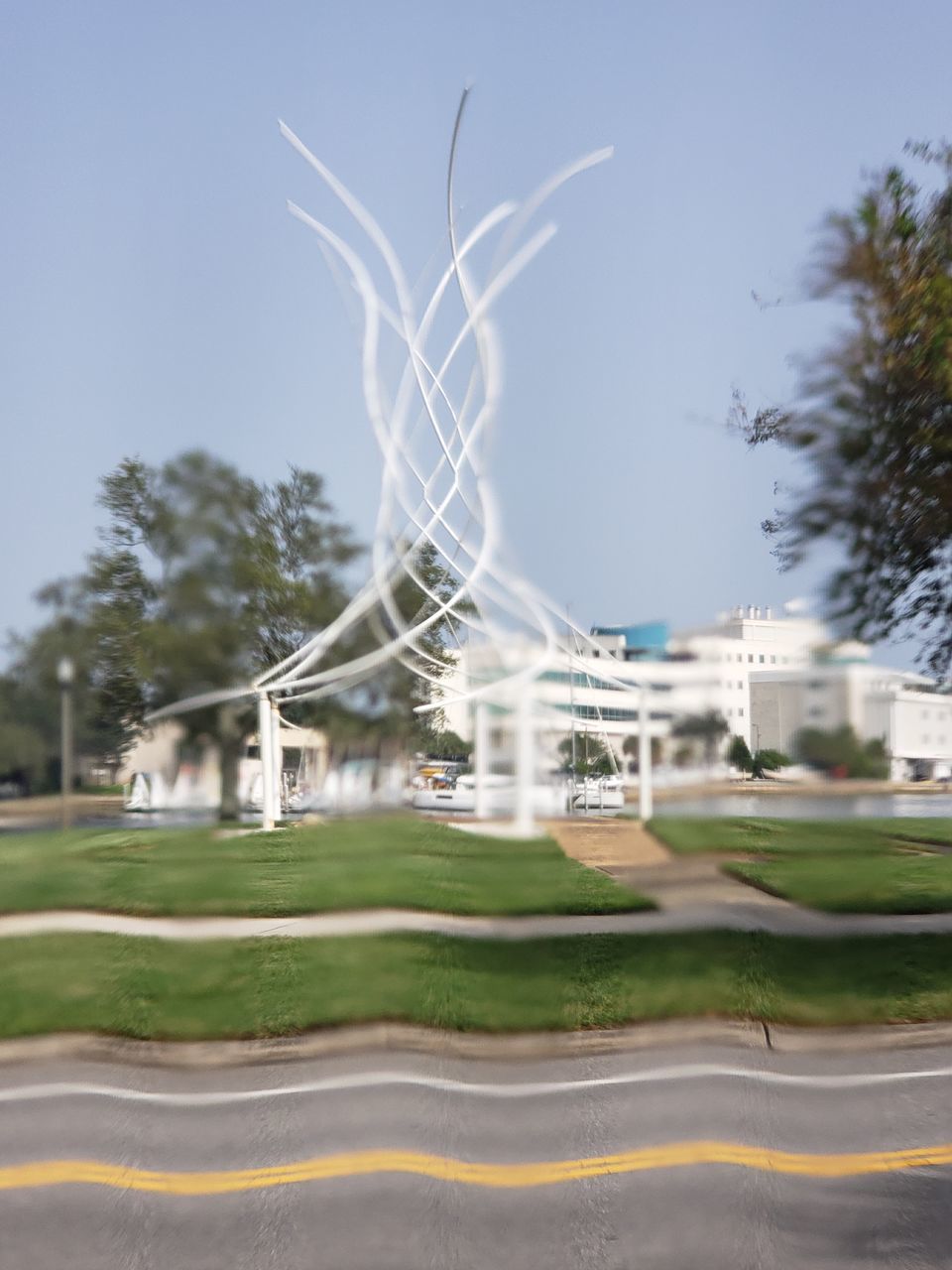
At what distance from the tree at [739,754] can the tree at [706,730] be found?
68mm

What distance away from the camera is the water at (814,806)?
5.68 metres

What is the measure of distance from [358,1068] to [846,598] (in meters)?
3.08

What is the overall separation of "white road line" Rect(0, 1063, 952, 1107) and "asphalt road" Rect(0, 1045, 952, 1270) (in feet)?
0.05

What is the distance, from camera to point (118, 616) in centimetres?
534

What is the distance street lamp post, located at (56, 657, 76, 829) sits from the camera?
5.30 m

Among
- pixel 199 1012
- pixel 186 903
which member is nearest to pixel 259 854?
pixel 186 903

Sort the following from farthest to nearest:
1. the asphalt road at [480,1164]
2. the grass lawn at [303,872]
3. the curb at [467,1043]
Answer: the grass lawn at [303,872], the curb at [467,1043], the asphalt road at [480,1164]

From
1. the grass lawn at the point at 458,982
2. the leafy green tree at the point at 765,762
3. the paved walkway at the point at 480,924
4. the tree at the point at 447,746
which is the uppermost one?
the tree at the point at 447,746

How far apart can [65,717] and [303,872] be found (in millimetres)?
1369

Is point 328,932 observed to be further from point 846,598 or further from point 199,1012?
point 846,598

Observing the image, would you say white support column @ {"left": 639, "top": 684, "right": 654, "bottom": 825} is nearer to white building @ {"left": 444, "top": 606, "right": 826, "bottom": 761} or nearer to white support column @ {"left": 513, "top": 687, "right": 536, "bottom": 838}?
white building @ {"left": 444, "top": 606, "right": 826, "bottom": 761}

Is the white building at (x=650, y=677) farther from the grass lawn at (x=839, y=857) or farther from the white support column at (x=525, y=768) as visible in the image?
the grass lawn at (x=839, y=857)

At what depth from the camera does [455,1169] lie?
3.32 m

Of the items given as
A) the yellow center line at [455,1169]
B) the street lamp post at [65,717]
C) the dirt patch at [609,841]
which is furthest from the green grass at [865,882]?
the street lamp post at [65,717]
